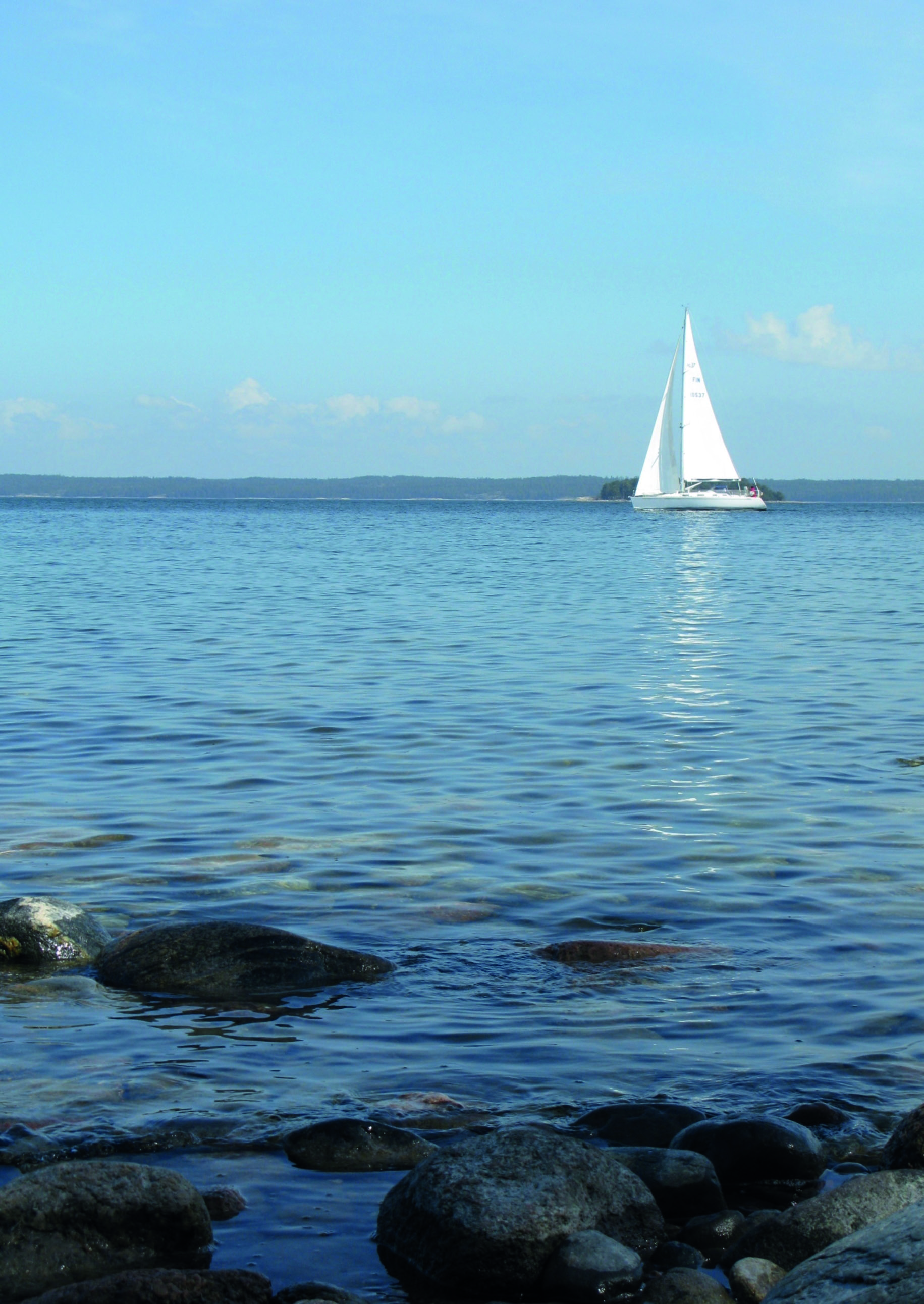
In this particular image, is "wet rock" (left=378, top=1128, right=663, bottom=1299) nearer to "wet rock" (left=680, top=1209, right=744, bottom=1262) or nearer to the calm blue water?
"wet rock" (left=680, top=1209, right=744, bottom=1262)

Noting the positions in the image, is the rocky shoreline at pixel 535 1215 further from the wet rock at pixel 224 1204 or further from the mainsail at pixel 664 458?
the mainsail at pixel 664 458

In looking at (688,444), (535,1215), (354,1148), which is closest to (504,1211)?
(535,1215)

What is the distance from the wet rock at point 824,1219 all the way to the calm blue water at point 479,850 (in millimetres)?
1101

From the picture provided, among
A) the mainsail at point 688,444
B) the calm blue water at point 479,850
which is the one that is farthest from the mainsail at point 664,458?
the calm blue water at point 479,850

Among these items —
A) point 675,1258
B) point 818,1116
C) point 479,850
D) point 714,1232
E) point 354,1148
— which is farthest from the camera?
point 479,850

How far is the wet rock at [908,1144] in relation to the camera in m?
5.16

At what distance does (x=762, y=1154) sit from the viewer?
5.25 metres

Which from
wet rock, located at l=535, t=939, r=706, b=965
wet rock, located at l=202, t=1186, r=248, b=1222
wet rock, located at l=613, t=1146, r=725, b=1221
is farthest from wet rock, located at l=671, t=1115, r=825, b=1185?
wet rock, located at l=535, t=939, r=706, b=965

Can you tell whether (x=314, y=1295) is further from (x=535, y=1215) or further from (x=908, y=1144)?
(x=908, y=1144)

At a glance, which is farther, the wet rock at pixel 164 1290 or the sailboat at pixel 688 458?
the sailboat at pixel 688 458

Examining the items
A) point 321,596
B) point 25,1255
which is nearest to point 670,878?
point 25,1255

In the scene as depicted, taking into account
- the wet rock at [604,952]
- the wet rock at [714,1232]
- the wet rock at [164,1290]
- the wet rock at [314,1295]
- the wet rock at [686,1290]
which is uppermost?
the wet rock at [164,1290]

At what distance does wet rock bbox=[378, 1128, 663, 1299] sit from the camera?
4.51 meters

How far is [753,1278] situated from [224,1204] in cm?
182
